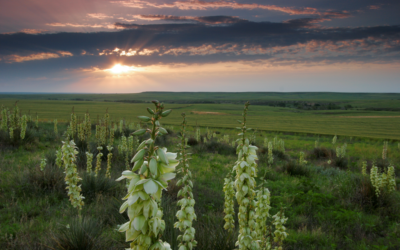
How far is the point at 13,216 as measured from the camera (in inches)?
184

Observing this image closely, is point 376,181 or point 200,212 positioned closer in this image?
point 200,212

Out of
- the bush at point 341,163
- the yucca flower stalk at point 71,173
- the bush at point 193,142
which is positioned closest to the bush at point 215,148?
the bush at point 193,142

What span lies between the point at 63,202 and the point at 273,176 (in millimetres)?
7359

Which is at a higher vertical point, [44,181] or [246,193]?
[246,193]

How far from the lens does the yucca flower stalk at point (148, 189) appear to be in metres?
1.17

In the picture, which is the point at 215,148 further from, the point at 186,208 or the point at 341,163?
the point at 186,208

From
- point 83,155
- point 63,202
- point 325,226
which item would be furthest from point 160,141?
point 325,226

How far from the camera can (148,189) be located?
3.69ft

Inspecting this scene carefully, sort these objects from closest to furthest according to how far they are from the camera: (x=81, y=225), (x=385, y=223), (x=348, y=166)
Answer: (x=81, y=225) < (x=385, y=223) < (x=348, y=166)

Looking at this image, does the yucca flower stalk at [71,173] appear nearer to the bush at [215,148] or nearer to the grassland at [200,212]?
the grassland at [200,212]

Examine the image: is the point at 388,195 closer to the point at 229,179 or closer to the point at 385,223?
the point at 385,223

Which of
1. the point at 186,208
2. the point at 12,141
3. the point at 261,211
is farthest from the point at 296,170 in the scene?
the point at 12,141

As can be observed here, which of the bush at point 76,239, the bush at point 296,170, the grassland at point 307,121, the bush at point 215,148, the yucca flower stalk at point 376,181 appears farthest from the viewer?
the grassland at point 307,121

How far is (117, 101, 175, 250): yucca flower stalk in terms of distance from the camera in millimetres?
1166
